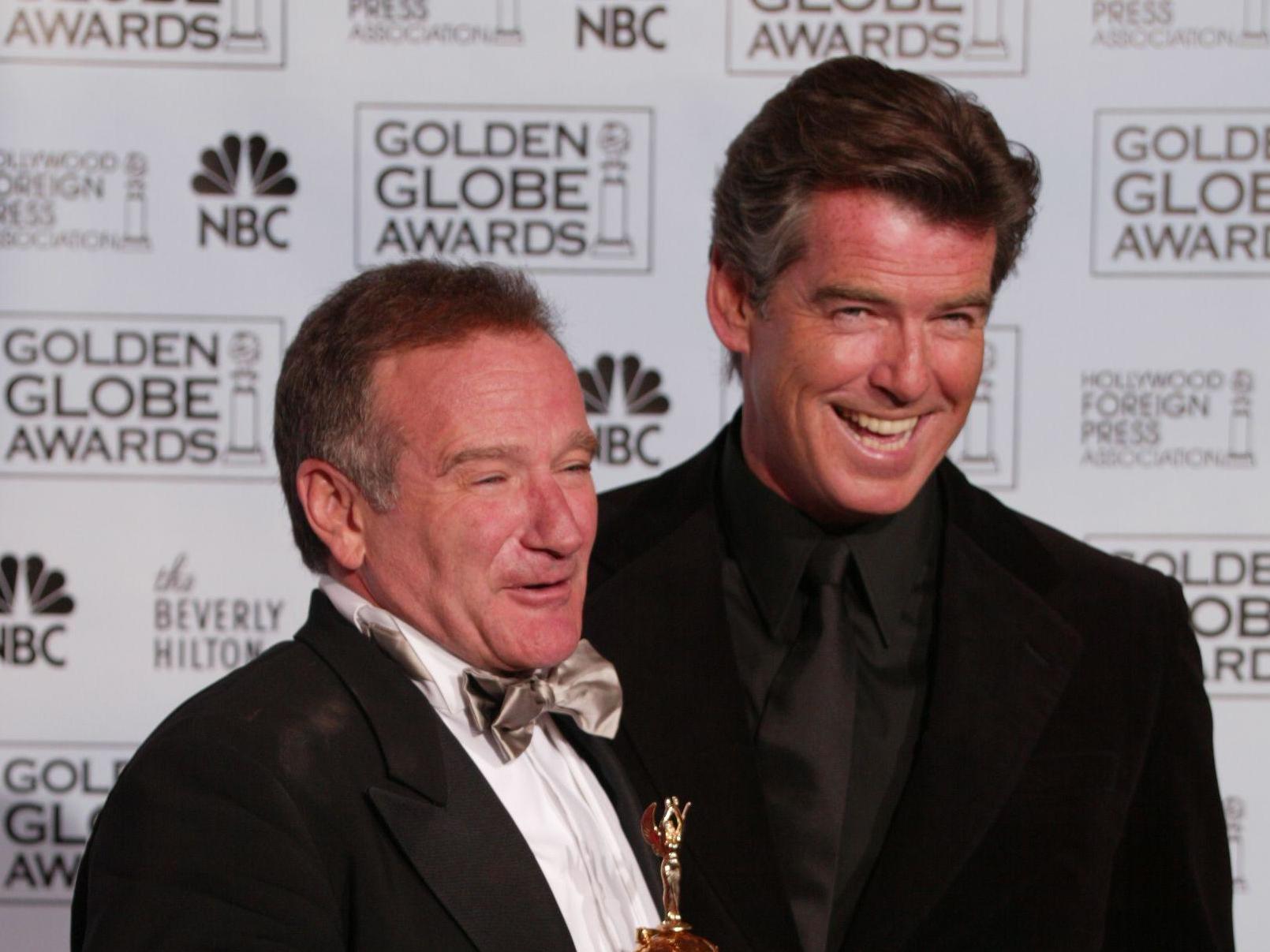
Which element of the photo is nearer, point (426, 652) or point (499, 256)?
point (426, 652)

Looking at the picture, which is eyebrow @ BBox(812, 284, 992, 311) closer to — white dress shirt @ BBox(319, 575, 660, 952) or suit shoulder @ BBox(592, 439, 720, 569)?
suit shoulder @ BBox(592, 439, 720, 569)

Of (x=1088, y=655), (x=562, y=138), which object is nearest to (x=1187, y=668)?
(x=1088, y=655)

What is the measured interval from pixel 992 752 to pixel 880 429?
41 centimetres

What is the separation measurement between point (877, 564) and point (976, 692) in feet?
0.66

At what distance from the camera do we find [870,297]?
75.7 inches

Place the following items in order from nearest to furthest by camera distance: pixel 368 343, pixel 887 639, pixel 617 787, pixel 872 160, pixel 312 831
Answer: pixel 312 831 → pixel 368 343 → pixel 617 787 → pixel 872 160 → pixel 887 639

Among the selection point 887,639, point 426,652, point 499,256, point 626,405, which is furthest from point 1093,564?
point 499,256

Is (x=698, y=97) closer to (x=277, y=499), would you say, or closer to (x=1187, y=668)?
(x=277, y=499)

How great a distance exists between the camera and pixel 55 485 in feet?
9.86

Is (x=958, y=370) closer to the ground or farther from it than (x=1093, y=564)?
farther from it

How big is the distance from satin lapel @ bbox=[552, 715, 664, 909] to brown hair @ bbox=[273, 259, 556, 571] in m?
0.39

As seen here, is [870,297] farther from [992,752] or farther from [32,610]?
[32,610]

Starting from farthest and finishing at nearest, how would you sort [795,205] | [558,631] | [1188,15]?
[1188,15], [795,205], [558,631]

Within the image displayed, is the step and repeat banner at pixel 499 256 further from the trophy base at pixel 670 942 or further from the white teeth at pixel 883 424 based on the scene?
the trophy base at pixel 670 942
